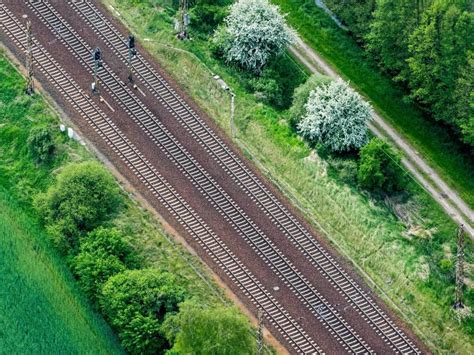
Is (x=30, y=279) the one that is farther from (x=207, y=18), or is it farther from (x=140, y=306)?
(x=207, y=18)

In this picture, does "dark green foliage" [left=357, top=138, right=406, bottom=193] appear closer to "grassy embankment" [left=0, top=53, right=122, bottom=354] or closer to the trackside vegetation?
the trackside vegetation

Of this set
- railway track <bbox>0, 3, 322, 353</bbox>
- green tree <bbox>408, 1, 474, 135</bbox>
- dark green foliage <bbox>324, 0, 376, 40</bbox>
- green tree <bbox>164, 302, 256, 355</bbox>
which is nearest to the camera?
green tree <bbox>164, 302, 256, 355</bbox>

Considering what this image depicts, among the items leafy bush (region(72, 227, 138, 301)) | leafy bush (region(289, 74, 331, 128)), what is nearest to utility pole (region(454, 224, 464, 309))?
leafy bush (region(289, 74, 331, 128))

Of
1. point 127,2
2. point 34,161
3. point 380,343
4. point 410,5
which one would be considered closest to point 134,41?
point 127,2

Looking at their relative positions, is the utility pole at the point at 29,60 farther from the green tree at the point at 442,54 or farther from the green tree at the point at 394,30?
the green tree at the point at 442,54

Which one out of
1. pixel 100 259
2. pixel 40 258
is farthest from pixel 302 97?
pixel 40 258

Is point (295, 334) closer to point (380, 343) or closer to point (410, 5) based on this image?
point (380, 343)
